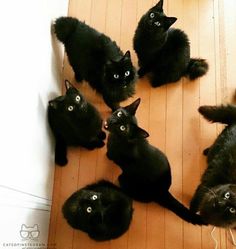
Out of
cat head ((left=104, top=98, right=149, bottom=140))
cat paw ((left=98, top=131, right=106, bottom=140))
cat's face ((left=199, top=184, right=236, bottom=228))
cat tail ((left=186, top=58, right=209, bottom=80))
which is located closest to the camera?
cat's face ((left=199, top=184, right=236, bottom=228))

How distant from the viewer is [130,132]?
1.56 meters

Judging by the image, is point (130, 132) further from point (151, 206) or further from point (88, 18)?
point (88, 18)

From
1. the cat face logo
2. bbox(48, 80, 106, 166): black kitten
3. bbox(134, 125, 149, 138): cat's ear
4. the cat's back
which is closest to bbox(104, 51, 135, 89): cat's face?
bbox(48, 80, 106, 166): black kitten

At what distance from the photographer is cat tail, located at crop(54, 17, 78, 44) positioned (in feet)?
6.01

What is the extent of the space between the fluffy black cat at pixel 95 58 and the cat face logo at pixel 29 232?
712mm

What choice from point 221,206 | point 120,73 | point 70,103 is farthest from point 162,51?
point 221,206

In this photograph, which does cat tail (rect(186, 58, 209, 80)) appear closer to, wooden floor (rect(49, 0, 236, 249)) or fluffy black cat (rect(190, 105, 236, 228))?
wooden floor (rect(49, 0, 236, 249))

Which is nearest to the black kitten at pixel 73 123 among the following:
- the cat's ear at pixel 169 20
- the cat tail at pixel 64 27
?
the cat tail at pixel 64 27

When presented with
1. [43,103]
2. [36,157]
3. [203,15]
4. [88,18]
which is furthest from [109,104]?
[203,15]

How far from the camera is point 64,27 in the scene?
1.83m

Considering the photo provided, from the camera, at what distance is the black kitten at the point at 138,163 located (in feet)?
5.13

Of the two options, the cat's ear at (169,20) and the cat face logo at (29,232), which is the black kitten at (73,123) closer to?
the cat face logo at (29,232)

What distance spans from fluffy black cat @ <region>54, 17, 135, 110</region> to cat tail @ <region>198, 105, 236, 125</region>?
1.29 ft

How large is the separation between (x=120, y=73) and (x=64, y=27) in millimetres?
401
